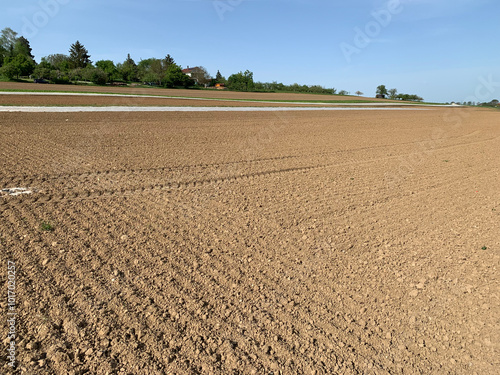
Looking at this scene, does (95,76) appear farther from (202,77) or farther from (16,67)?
(202,77)


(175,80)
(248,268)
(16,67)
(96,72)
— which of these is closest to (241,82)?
(175,80)

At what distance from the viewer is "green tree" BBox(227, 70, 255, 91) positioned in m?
91.1

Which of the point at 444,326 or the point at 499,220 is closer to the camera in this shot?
the point at 444,326

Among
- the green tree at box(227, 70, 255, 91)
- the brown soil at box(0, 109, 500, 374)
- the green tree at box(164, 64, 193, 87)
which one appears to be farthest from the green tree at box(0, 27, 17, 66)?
the brown soil at box(0, 109, 500, 374)

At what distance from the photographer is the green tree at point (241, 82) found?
91.1 metres

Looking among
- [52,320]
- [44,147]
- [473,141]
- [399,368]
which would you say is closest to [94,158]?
[44,147]

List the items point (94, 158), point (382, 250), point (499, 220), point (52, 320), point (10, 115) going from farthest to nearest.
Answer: point (10, 115)
point (94, 158)
point (499, 220)
point (382, 250)
point (52, 320)

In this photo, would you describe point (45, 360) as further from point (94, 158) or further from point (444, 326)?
point (94, 158)

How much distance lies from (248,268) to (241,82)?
93272 mm

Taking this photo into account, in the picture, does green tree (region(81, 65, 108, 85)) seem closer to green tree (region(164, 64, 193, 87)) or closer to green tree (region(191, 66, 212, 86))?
green tree (region(164, 64, 193, 87))

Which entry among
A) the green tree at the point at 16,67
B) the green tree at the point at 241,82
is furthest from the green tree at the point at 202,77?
the green tree at the point at 16,67

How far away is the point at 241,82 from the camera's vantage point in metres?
92.7

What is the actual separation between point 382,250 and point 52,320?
4774 millimetres

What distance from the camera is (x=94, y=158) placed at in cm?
1063
